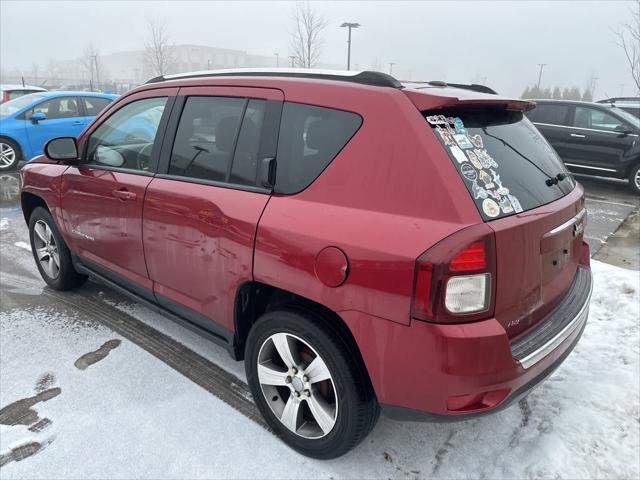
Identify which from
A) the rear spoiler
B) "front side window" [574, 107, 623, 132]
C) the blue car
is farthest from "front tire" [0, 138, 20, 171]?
"front side window" [574, 107, 623, 132]

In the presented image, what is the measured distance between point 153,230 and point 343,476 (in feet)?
5.78

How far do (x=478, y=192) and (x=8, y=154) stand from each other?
10.6 metres

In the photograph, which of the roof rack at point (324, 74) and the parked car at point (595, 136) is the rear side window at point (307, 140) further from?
the parked car at point (595, 136)

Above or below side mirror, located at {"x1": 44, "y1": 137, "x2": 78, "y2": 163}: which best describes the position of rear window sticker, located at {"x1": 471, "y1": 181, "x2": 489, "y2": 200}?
above

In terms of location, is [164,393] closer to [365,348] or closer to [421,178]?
[365,348]

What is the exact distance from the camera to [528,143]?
2.38 metres

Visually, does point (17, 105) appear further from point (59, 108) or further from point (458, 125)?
point (458, 125)

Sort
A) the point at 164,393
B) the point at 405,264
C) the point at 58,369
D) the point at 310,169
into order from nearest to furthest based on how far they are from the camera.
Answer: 1. the point at 405,264
2. the point at 310,169
3. the point at 164,393
4. the point at 58,369

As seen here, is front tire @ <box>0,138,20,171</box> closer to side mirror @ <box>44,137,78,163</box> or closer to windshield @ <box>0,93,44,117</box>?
windshield @ <box>0,93,44,117</box>

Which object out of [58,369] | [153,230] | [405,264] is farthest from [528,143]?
[58,369]

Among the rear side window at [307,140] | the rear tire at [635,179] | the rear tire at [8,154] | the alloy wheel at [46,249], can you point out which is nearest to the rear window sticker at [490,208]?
Answer: the rear side window at [307,140]

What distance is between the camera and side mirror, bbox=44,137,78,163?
3.51 metres

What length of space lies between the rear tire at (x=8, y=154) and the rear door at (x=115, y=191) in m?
7.49

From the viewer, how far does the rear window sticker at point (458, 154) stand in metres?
1.92
